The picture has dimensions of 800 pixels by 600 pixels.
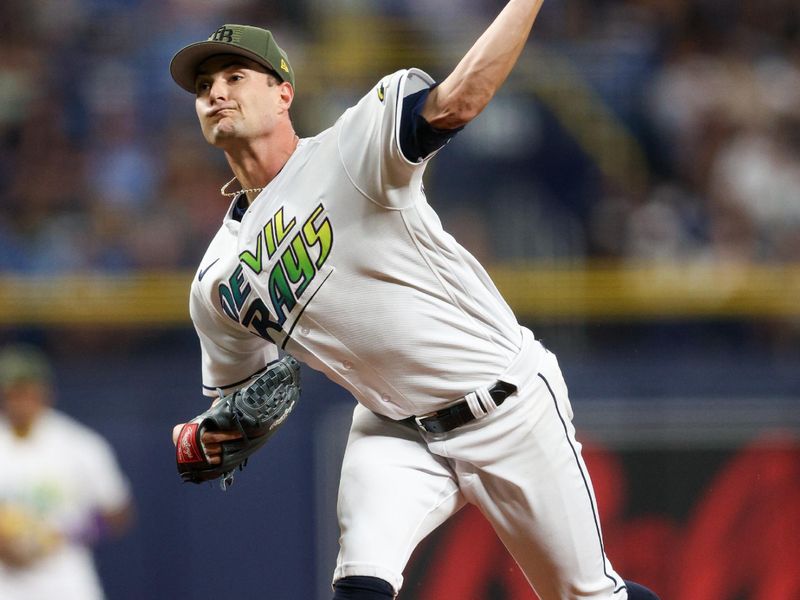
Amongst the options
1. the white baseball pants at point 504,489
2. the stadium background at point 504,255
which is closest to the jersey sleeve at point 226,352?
the white baseball pants at point 504,489

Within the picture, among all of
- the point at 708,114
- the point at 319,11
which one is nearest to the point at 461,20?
the point at 319,11

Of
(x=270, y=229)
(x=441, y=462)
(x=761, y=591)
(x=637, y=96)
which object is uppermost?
(x=637, y=96)

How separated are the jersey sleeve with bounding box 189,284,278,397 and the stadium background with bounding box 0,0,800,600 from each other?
314cm

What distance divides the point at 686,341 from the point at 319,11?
3210 millimetres

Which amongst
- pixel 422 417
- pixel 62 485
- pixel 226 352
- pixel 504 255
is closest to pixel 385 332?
pixel 422 417

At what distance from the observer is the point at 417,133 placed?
3.14 meters

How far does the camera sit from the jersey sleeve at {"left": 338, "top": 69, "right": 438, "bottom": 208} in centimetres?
319

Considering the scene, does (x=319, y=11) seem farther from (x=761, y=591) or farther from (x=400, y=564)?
(x=400, y=564)

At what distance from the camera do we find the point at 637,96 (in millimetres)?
8266

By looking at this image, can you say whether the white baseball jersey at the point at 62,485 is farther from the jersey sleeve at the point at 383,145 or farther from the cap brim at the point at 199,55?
the jersey sleeve at the point at 383,145

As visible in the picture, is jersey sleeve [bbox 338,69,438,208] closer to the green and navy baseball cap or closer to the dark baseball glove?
the green and navy baseball cap

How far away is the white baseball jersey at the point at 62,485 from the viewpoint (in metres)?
6.99

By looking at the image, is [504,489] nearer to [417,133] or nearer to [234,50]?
[417,133]

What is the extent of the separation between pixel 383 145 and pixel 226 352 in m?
1.01
